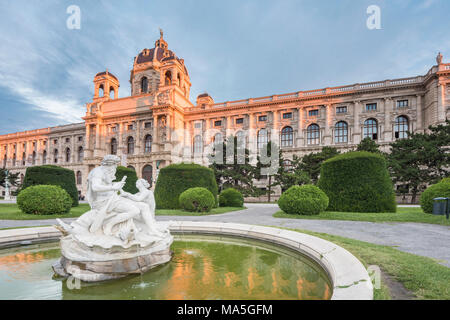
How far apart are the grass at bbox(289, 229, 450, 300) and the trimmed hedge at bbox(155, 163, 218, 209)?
11.3 metres

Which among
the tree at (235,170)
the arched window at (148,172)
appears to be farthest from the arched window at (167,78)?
the tree at (235,170)

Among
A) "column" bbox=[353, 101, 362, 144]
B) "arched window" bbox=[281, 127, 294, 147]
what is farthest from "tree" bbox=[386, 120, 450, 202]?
"arched window" bbox=[281, 127, 294, 147]

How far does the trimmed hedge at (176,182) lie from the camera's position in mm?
14844

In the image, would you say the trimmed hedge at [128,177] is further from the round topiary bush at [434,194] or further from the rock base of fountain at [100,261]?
the round topiary bush at [434,194]

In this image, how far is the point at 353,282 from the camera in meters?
2.65

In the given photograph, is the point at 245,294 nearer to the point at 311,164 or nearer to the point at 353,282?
the point at 353,282

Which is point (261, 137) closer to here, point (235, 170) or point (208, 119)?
point (208, 119)

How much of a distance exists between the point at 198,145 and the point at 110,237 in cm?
3547

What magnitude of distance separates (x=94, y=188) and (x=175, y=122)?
35.1 m

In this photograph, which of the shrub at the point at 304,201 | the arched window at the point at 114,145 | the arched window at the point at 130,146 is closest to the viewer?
the shrub at the point at 304,201

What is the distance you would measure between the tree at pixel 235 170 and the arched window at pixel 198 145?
38.3 ft

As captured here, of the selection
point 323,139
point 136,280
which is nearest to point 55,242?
point 136,280

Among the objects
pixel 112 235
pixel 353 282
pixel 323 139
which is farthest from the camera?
pixel 323 139

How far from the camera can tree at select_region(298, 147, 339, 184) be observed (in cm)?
2456
